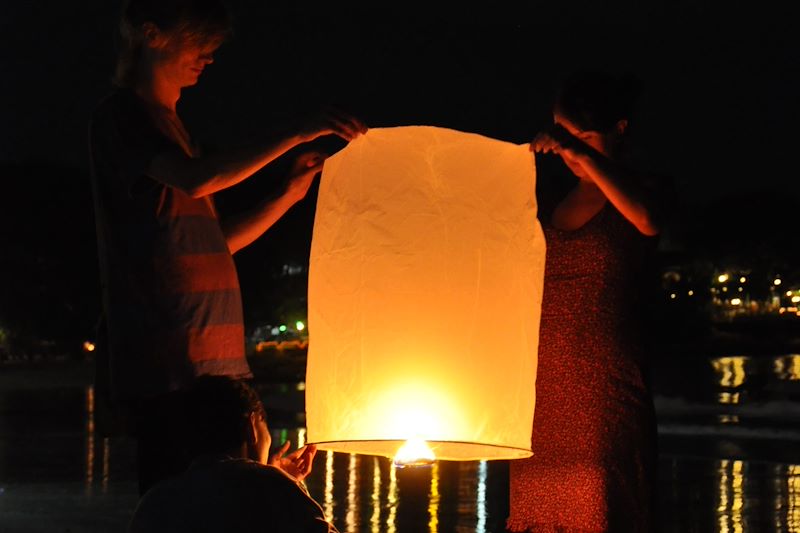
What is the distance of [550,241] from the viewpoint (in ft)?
10.9

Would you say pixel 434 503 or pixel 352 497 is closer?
pixel 434 503

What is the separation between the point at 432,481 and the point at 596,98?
767 centimetres

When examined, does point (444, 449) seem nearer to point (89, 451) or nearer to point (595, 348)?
point (595, 348)

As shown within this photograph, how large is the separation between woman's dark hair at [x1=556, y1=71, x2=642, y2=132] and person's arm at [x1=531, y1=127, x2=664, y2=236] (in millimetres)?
114

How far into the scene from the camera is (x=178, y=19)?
118 inches

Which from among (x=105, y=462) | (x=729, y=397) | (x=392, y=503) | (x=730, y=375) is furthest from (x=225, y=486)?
(x=730, y=375)

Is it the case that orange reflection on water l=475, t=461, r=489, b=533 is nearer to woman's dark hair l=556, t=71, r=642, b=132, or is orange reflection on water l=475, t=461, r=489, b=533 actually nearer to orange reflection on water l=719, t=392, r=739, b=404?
woman's dark hair l=556, t=71, r=642, b=132

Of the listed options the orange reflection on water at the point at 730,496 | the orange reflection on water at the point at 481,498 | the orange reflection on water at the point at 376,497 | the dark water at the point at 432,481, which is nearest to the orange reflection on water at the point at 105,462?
the dark water at the point at 432,481

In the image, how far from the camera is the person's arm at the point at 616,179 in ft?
10.1

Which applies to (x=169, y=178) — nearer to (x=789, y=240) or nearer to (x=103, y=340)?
(x=103, y=340)

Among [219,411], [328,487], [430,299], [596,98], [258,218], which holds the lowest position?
[328,487]

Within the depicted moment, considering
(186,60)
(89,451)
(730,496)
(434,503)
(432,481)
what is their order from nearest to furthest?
(186,60)
(434,503)
(730,496)
(432,481)
(89,451)

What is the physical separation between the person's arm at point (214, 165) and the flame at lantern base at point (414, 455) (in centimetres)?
67

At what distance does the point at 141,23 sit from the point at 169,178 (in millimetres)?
400
